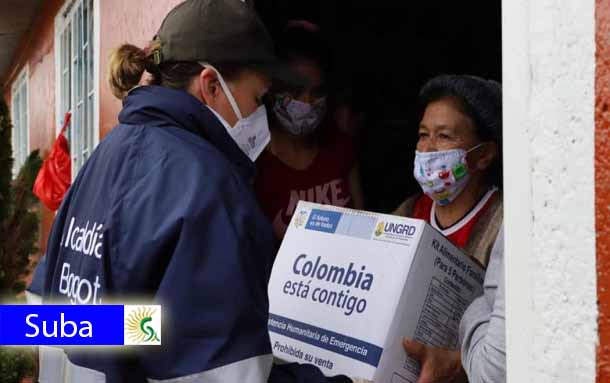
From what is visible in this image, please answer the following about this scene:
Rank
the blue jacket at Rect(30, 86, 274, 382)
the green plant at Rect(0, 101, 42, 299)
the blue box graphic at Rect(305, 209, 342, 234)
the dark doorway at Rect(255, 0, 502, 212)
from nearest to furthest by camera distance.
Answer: the blue jacket at Rect(30, 86, 274, 382) < the blue box graphic at Rect(305, 209, 342, 234) < the dark doorway at Rect(255, 0, 502, 212) < the green plant at Rect(0, 101, 42, 299)

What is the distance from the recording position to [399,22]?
15.4ft

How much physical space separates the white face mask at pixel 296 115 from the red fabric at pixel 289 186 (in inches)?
5.5

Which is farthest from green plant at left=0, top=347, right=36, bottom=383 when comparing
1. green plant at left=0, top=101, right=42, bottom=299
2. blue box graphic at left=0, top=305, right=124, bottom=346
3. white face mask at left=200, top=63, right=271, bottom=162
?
white face mask at left=200, top=63, right=271, bottom=162

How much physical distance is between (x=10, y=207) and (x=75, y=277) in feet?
20.6

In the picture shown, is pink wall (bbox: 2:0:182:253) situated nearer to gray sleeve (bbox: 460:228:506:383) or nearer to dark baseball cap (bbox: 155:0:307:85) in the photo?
dark baseball cap (bbox: 155:0:307:85)

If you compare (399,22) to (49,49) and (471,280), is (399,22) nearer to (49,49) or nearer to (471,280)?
(471,280)

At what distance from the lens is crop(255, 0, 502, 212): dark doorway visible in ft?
14.3

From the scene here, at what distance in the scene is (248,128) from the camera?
97.9 inches

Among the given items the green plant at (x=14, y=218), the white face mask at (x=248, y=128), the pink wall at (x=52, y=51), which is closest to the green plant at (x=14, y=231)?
the green plant at (x=14, y=218)

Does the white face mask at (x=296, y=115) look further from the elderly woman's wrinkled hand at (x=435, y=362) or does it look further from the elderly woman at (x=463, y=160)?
the elderly woman's wrinkled hand at (x=435, y=362)

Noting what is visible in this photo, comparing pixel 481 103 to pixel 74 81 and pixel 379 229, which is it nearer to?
pixel 379 229

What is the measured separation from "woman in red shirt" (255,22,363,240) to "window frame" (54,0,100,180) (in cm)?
277

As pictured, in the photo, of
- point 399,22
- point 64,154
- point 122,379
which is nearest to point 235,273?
point 122,379

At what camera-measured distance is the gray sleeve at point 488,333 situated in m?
1.81
